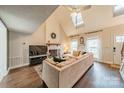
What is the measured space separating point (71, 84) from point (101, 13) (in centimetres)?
401

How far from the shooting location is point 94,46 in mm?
6742

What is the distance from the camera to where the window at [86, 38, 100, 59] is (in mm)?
6524

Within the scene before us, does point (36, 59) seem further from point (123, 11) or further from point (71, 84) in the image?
point (123, 11)

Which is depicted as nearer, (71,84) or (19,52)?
(71,84)

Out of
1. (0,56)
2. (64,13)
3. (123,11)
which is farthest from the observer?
(64,13)

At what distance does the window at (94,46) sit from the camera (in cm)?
652

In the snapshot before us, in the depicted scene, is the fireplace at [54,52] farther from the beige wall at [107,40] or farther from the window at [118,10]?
the window at [118,10]

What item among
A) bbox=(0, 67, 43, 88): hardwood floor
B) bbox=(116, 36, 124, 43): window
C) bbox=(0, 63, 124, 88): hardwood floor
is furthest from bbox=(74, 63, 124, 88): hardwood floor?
bbox=(116, 36, 124, 43): window

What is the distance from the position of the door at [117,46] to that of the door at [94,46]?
1126 mm

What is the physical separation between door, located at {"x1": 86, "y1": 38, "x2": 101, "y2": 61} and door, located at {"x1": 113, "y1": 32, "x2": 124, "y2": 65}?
1.13m

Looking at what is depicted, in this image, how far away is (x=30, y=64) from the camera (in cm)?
560
